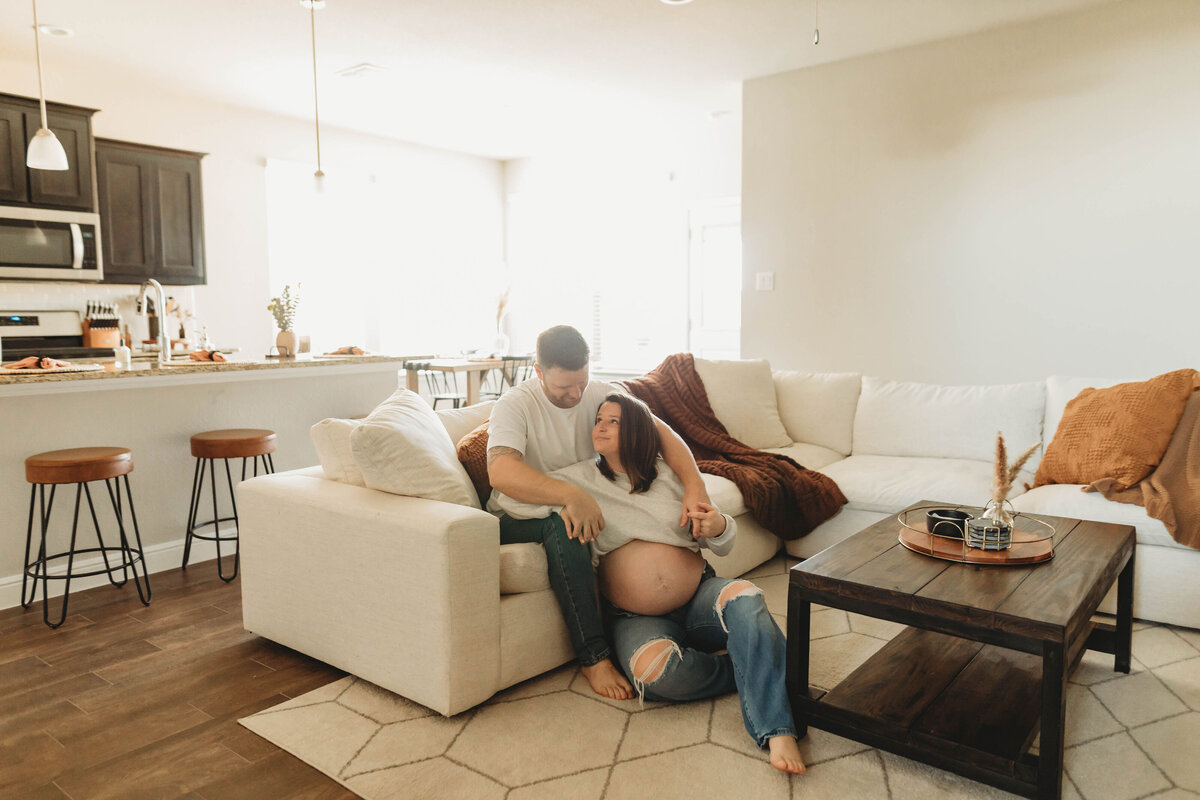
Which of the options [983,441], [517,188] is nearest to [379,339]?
[517,188]

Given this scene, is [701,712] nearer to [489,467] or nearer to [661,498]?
[661,498]

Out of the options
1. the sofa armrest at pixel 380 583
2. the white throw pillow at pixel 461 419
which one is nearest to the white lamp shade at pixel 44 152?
the sofa armrest at pixel 380 583

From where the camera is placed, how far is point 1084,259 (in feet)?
13.9

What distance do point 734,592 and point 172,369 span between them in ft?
8.39

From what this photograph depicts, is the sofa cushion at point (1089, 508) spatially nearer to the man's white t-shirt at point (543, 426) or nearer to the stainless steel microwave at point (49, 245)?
the man's white t-shirt at point (543, 426)

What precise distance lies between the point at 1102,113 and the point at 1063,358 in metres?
1.25

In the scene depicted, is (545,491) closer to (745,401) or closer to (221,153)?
(745,401)

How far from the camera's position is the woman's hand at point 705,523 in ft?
7.38

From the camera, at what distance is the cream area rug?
6.04ft

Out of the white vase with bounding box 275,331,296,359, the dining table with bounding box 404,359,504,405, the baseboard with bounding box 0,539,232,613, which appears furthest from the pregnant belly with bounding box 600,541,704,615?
the dining table with bounding box 404,359,504,405

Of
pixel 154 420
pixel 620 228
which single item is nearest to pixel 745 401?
pixel 154 420

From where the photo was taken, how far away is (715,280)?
6828mm

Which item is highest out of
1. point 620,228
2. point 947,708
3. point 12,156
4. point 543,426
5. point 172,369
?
point 12,156

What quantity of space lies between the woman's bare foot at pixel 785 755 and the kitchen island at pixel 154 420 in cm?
252
